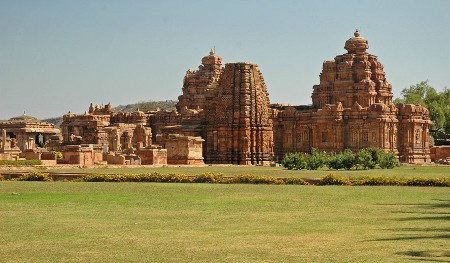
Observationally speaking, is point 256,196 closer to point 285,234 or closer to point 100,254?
point 285,234

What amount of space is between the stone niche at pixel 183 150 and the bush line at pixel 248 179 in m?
20.8

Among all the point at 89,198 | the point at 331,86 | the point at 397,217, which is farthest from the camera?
the point at 331,86

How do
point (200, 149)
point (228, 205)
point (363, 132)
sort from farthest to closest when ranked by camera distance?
point (363, 132), point (200, 149), point (228, 205)

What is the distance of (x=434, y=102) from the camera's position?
87.9 m

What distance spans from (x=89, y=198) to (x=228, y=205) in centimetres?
385

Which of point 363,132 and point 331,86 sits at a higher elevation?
point 331,86

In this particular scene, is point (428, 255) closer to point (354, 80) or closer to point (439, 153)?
point (354, 80)

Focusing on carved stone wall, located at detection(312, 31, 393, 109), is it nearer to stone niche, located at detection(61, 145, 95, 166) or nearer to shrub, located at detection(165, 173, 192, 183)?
stone niche, located at detection(61, 145, 95, 166)

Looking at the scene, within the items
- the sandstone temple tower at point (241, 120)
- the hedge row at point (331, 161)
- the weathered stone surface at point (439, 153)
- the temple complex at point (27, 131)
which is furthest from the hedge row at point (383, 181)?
the temple complex at point (27, 131)

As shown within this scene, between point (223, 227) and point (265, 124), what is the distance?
40.6 m

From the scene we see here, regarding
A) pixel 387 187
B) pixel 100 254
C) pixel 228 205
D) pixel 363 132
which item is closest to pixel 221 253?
pixel 100 254

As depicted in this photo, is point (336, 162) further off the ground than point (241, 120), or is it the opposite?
point (241, 120)

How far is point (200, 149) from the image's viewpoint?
50938mm

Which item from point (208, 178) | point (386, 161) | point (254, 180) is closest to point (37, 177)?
point (208, 178)
